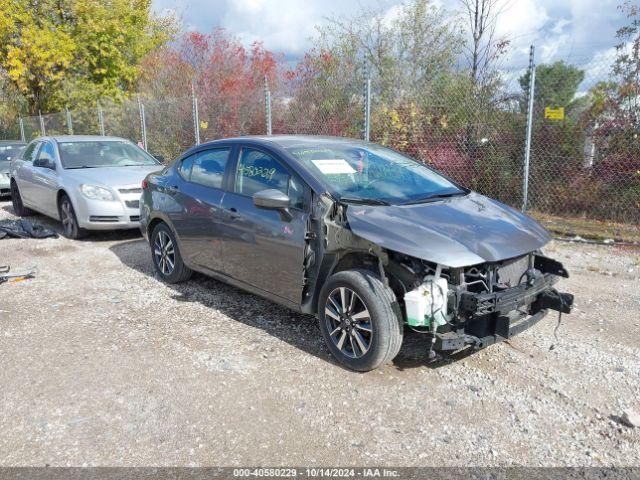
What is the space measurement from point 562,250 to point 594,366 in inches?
144

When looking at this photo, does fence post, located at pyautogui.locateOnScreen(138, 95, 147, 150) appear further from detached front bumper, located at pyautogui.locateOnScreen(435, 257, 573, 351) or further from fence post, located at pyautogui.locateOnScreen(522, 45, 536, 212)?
detached front bumper, located at pyautogui.locateOnScreen(435, 257, 573, 351)

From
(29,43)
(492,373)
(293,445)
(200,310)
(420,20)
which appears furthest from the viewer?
(29,43)

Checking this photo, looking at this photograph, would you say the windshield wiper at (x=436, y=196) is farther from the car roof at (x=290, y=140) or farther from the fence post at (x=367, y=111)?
the fence post at (x=367, y=111)

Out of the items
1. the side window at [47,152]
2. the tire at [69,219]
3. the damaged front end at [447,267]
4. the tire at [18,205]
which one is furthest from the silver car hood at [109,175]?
the damaged front end at [447,267]

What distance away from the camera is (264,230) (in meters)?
4.43

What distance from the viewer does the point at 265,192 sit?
4199 millimetres

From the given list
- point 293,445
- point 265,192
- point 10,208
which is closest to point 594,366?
point 293,445

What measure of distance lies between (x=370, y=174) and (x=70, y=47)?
19.2 m

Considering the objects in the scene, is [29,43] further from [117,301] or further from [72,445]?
[72,445]

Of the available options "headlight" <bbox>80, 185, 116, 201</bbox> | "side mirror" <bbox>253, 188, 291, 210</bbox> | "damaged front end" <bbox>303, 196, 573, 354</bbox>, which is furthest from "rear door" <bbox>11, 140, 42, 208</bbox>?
"damaged front end" <bbox>303, 196, 573, 354</bbox>

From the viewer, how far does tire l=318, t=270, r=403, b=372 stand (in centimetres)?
357

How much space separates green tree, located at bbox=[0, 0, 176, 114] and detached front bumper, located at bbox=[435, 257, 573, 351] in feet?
67.3

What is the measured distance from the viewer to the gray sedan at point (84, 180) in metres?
7.80

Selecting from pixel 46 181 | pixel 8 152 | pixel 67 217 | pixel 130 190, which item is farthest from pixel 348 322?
pixel 8 152
